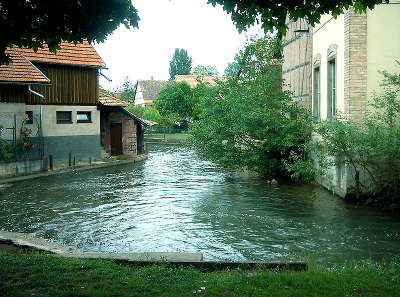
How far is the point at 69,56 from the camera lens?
94.8 ft

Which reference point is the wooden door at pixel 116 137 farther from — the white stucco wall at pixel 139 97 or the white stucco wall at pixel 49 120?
the white stucco wall at pixel 139 97

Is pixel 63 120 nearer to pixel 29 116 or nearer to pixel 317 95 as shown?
pixel 29 116

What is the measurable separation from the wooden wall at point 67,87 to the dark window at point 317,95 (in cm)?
1455

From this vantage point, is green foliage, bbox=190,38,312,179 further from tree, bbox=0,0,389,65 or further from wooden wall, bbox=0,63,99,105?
tree, bbox=0,0,389,65

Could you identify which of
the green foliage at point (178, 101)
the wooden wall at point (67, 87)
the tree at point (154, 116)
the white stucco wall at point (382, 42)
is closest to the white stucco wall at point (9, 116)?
the wooden wall at point (67, 87)

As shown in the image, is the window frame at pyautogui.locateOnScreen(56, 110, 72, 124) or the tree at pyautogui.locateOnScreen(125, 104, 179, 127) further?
the tree at pyautogui.locateOnScreen(125, 104, 179, 127)

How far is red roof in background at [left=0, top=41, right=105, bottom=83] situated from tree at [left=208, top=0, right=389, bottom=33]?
50.7 ft

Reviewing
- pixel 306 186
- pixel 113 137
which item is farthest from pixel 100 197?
pixel 113 137

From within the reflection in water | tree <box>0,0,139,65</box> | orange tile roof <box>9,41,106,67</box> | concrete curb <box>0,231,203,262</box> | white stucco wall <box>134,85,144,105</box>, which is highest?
white stucco wall <box>134,85,144,105</box>

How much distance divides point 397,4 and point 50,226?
11948mm

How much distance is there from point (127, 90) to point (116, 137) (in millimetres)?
64987

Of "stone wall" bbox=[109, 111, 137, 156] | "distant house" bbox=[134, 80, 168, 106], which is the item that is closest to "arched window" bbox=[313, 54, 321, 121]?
"stone wall" bbox=[109, 111, 137, 156]

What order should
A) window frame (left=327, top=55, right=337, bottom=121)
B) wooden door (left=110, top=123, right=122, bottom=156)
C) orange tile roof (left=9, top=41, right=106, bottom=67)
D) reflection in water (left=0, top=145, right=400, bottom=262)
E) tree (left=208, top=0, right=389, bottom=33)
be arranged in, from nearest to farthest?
tree (left=208, top=0, right=389, bottom=33), reflection in water (left=0, top=145, right=400, bottom=262), window frame (left=327, top=55, right=337, bottom=121), orange tile roof (left=9, top=41, right=106, bottom=67), wooden door (left=110, top=123, right=122, bottom=156)

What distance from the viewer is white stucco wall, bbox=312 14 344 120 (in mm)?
15922
